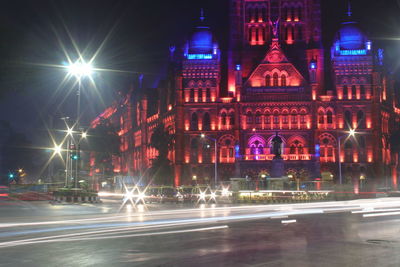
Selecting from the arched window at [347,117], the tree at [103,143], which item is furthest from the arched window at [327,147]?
the tree at [103,143]

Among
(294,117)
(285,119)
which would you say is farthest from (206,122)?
(294,117)

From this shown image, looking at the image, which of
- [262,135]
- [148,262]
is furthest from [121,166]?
[148,262]

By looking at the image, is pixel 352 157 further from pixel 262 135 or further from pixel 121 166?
pixel 121 166

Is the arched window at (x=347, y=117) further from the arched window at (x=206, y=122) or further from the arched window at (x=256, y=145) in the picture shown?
the arched window at (x=206, y=122)

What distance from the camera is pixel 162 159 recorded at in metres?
85.3

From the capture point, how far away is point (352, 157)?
82.3 m

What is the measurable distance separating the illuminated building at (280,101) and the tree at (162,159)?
5.10ft

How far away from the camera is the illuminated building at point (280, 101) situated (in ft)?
268

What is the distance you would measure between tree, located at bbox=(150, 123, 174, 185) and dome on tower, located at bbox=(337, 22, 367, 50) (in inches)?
1322

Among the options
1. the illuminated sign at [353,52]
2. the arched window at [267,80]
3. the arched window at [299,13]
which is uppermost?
the arched window at [299,13]

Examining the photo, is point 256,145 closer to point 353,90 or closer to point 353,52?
point 353,90

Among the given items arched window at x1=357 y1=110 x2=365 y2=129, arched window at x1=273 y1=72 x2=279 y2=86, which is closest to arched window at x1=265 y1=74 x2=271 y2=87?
arched window at x1=273 y1=72 x2=279 y2=86

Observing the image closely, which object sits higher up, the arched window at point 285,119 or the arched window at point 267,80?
the arched window at point 267,80

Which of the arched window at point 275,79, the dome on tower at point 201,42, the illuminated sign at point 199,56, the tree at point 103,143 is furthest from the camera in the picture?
the tree at point 103,143
